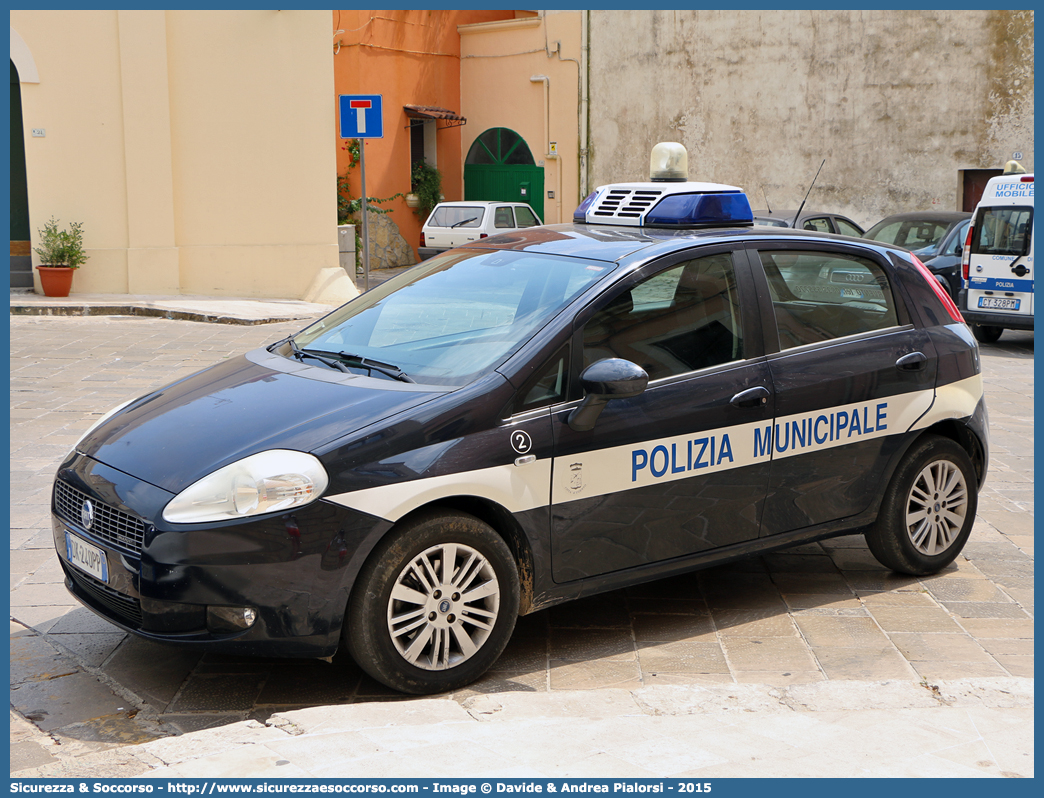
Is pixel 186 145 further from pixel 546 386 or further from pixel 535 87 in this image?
pixel 546 386

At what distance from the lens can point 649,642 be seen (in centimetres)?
447

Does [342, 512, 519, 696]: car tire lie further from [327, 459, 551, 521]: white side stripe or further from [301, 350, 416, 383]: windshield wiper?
[301, 350, 416, 383]: windshield wiper

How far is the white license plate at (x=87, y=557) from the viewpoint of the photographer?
378cm

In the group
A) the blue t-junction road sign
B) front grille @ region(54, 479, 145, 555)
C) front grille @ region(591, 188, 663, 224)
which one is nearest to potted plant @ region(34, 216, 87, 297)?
the blue t-junction road sign

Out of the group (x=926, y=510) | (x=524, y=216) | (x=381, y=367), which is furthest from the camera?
(x=524, y=216)

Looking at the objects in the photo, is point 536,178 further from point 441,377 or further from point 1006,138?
point 441,377

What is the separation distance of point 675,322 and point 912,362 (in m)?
1.31

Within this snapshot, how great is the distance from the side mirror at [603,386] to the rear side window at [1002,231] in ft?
38.6

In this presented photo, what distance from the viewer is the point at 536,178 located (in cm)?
2694

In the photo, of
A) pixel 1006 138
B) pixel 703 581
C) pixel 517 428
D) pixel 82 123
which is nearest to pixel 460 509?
pixel 517 428

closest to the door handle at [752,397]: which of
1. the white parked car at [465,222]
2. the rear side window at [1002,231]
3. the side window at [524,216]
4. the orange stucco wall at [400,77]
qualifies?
the rear side window at [1002,231]

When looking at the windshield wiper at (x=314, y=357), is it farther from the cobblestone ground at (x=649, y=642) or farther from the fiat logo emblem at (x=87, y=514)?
the cobblestone ground at (x=649, y=642)

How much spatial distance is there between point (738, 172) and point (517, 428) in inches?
→ 866

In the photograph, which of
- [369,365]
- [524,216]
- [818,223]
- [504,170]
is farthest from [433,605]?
[504,170]
